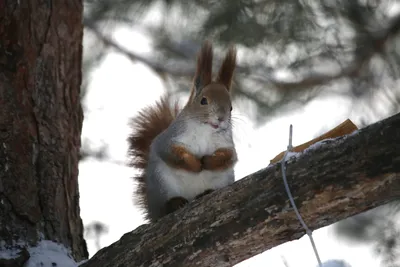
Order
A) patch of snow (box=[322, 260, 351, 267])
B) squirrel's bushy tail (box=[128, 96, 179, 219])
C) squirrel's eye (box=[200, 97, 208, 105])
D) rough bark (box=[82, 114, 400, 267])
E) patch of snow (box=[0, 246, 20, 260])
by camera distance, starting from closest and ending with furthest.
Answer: rough bark (box=[82, 114, 400, 267]), patch of snow (box=[322, 260, 351, 267]), patch of snow (box=[0, 246, 20, 260]), squirrel's eye (box=[200, 97, 208, 105]), squirrel's bushy tail (box=[128, 96, 179, 219])

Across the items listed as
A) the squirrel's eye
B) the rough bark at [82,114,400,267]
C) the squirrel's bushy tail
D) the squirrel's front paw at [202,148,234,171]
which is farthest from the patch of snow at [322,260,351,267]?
the squirrel's bushy tail

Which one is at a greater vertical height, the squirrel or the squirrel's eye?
the squirrel's eye

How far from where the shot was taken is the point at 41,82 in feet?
6.68

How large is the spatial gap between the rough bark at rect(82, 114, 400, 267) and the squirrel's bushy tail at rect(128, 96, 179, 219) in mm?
535

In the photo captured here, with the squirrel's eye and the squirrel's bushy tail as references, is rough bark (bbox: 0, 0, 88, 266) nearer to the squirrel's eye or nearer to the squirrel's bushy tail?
the squirrel's bushy tail

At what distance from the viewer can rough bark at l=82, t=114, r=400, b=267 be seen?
4.38 ft

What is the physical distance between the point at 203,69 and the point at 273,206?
2.13ft

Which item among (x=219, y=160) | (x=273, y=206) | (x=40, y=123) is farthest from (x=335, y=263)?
(x=40, y=123)

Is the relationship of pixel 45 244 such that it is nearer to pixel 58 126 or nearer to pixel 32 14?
pixel 58 126

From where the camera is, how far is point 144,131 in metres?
2.25

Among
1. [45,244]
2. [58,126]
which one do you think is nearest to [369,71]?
[58,126]

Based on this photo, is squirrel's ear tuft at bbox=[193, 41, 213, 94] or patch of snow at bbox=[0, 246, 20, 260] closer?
patch of snow at bbox=[0, 246, 20, 260]

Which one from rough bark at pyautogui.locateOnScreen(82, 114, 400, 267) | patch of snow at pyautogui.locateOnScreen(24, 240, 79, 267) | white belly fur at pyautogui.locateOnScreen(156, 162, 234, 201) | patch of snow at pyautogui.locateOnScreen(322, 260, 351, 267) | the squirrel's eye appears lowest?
patch of snow at pyautogui.locateOnScreen(322, 260, 351, 267)

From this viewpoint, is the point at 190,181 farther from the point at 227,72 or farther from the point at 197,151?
the point at 227,72
